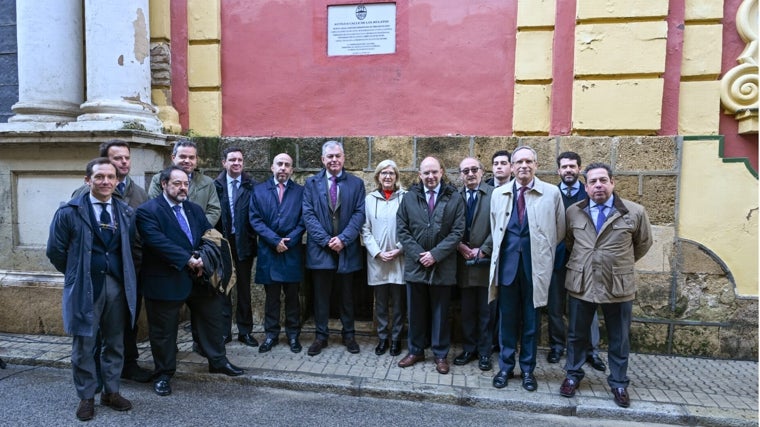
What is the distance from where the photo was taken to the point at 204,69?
245 inches

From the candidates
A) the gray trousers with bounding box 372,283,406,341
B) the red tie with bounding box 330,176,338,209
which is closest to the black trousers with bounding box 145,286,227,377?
the red tie with bounding box 330,176,338,209

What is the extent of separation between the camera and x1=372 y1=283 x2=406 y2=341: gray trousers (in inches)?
200

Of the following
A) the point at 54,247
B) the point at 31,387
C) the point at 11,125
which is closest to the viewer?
the point at 54,247

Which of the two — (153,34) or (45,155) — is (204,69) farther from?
(45,155)

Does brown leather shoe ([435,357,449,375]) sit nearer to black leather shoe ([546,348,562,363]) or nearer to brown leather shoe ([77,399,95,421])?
black leather shoe ([546,348,562,363])

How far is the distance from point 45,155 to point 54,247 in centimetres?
255

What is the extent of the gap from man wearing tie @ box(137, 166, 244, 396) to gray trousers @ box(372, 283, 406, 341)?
5.22 ft

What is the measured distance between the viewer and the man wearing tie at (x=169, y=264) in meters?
4.08

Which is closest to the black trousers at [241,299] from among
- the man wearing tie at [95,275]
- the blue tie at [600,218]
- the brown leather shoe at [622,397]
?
the man wearing tie at [95,275]

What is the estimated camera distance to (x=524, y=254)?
4.27 metres

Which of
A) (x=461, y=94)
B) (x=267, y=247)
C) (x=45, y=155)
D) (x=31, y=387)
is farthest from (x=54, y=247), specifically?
(x=461, y=94)

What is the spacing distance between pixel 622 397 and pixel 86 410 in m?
4.03

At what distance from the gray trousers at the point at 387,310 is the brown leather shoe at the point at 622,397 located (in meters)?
1.98

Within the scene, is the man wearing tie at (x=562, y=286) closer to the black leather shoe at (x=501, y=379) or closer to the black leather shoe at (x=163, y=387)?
the black leather shoe at (x=501, y=379)
